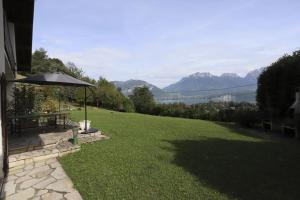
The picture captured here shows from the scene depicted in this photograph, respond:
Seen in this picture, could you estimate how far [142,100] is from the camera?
35250 millimetres

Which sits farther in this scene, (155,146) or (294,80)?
(294,80)

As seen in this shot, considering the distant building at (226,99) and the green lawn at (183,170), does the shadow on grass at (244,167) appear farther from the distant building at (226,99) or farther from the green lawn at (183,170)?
the distant building at (226,99)

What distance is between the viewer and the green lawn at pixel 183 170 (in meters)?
3.97

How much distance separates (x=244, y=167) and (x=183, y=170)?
4.86 ft

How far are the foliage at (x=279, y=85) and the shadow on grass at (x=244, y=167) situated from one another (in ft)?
16.5

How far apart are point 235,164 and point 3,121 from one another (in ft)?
17.3

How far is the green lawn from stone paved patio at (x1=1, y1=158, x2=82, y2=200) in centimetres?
19

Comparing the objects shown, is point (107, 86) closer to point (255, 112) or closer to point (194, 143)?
point (255, 112)

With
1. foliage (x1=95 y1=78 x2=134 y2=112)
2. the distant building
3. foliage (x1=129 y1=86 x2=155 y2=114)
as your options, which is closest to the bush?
the distant building

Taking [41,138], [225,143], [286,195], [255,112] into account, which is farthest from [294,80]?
[41,138]

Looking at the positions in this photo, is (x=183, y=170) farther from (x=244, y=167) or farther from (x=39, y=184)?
(x=39, y=184)

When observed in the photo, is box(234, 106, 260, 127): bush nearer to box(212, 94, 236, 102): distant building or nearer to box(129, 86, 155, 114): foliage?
box(212, 94, 236, 102): distant building

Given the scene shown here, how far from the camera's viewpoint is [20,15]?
7730 millimetres

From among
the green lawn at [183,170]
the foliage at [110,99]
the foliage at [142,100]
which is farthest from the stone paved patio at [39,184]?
the foliage at [110,99]
